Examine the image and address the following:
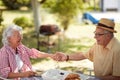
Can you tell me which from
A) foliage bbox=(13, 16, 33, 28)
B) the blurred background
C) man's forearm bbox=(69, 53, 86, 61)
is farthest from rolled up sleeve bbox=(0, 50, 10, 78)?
foliage bbox=(13, 16, 33, 28)

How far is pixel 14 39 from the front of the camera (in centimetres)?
369

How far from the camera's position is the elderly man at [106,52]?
11.6ft

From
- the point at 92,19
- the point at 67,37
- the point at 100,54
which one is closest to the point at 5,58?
the point at 100,54

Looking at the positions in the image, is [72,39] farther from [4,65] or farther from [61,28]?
[4,65]

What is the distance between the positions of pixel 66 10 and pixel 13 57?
26.6 ft

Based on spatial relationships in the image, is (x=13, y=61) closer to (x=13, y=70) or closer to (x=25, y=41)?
(x=13, y=70)

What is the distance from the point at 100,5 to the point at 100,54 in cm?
1325

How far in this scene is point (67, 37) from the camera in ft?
37.7

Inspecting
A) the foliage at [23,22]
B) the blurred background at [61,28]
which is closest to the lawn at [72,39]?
the blurred background at [61,28]

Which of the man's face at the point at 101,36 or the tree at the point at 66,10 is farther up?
the tree at the point at 66,10

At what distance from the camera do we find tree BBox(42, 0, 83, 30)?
38.2 ft

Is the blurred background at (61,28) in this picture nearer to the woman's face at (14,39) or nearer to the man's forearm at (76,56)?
the man's forearm at (76,56)

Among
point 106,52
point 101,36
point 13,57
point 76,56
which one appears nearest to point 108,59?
point 106,52

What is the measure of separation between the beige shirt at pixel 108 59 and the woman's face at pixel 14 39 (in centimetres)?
93
